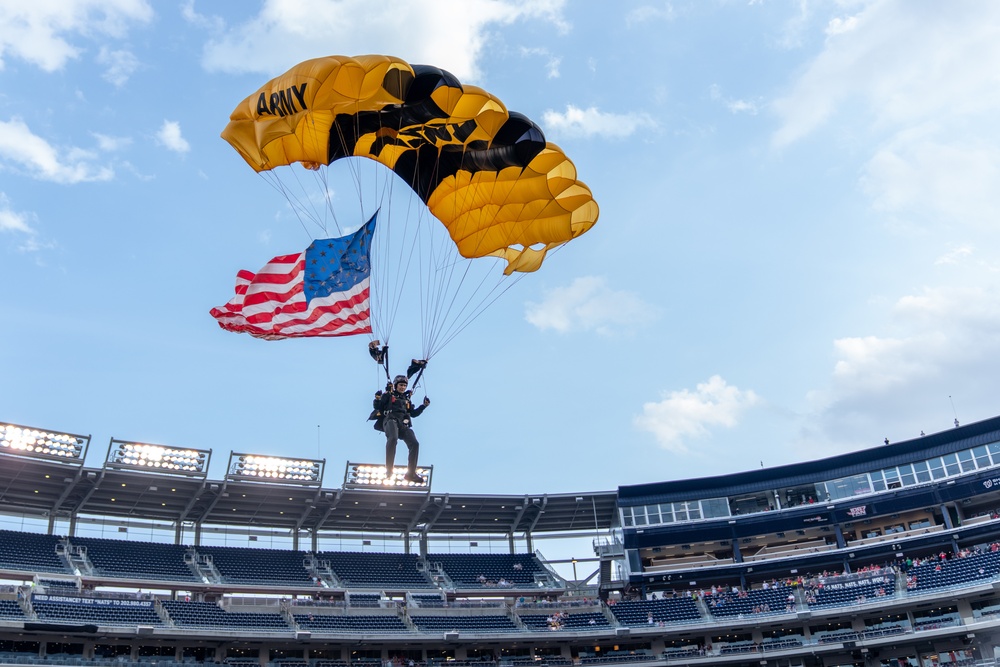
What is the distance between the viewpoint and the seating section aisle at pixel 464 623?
139 ft

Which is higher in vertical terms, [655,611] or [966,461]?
[966,461]

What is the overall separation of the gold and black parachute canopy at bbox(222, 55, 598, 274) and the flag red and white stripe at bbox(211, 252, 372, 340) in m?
3.74

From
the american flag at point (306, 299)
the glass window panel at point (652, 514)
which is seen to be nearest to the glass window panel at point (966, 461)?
the glass window panel at point (652, 514)

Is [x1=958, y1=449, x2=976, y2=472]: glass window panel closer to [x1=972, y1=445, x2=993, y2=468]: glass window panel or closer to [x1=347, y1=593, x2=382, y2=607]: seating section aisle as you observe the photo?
[x1=972, y1=445, x2=993, y2=468]: glass window panel

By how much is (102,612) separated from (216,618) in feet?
15.8

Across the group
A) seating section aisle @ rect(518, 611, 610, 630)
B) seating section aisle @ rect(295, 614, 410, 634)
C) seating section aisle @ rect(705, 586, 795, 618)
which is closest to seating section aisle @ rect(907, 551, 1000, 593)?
seating section aisle @ rect(705, 586, 795, 618)

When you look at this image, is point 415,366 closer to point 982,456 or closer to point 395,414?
point 395,414

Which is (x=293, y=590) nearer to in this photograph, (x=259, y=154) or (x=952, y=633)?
(x=259, y=154)

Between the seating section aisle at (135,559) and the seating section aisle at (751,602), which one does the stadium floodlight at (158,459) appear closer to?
the seating section aisle at (135,559)

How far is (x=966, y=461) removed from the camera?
4622 centimetres

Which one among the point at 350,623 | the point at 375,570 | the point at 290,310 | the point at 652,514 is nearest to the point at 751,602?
the point at 652,514

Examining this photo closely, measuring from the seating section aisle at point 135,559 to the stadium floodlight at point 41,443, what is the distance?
547 centimetres

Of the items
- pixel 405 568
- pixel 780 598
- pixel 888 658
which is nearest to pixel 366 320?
pixel 405 568

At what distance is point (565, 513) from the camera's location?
166ft
